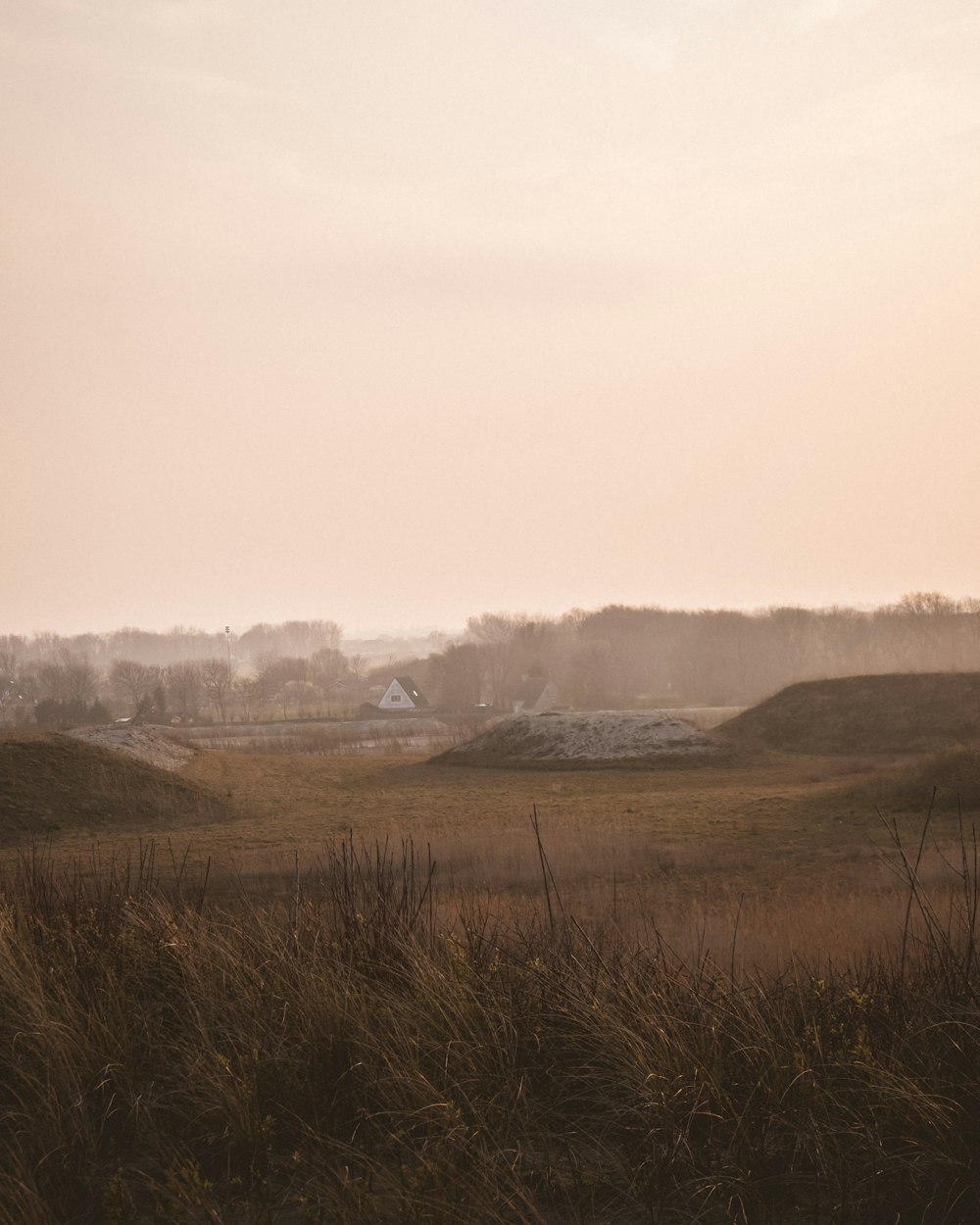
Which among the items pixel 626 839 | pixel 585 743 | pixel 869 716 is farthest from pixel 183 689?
pixel 626 839

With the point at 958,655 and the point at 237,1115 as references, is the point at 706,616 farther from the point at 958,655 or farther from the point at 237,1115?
the point at 237,1115

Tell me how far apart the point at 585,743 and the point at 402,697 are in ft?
197

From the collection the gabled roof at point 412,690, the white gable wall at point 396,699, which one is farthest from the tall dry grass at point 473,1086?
the gabled roof at point 412,690

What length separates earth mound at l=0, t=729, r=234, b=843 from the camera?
26156mm

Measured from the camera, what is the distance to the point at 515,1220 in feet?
16.1

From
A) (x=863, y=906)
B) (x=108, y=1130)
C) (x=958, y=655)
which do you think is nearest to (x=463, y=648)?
(x=958, y=655)

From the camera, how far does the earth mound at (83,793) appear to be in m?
26.2

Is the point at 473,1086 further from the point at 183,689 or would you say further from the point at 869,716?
the point at 183,689

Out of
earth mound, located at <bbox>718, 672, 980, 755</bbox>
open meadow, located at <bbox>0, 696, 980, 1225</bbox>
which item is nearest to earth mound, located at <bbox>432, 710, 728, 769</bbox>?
earth mound, located at <bbox>718, 672, 980, 755</bbox>

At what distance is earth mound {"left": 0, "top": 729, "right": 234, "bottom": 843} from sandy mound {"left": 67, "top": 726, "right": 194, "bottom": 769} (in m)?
7.36

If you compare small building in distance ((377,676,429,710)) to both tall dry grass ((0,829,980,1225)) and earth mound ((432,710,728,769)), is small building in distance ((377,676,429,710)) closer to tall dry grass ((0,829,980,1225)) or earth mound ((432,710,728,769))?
earth mound ((432,710,728,769))

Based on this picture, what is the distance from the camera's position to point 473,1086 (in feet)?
20.3

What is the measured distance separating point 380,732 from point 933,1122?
63901mm

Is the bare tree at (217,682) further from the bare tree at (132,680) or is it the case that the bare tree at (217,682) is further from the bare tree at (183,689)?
the bare tree at (132,680)
